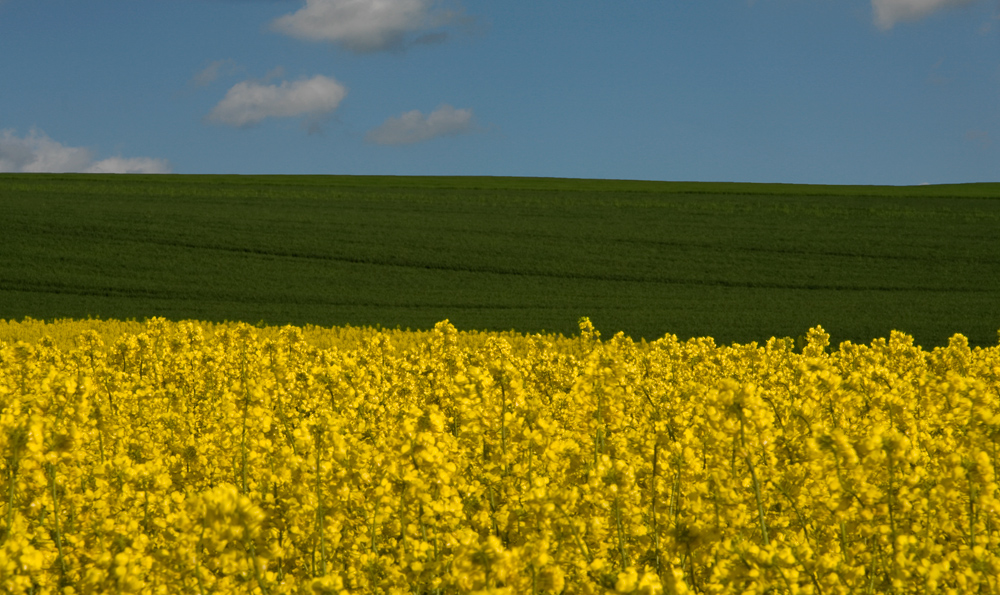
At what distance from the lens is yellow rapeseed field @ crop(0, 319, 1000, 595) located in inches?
115

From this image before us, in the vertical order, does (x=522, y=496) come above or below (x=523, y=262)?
below

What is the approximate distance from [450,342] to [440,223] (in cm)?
3124

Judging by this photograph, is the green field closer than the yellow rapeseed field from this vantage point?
No

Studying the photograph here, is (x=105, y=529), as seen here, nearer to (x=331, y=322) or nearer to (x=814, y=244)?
(x=331, y=322)

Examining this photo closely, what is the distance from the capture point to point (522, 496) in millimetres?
3943

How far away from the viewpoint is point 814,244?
34.5 m

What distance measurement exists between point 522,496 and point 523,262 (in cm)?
2809

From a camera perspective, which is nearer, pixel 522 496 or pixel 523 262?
pixel 522 496

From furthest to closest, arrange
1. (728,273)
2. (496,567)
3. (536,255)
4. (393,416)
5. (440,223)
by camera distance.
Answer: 1. (440,223)
2. (536,255)
3. (728,273)
4. (393,416)
5. (496,567)

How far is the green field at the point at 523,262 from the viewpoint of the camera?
79.3 feet

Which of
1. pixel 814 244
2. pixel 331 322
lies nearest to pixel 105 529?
pixel 331 322

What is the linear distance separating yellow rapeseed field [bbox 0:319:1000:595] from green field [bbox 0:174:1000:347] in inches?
641

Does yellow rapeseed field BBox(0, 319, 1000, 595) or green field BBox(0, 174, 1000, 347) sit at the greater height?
green field BBox(0, 174, 1000, 347)

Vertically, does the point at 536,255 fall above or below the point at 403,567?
above
